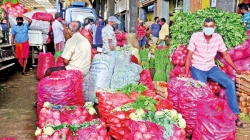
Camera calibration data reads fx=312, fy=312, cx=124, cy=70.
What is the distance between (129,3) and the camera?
852 inches

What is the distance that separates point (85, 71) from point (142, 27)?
366 inches

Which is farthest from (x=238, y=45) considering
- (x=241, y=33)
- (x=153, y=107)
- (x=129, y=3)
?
(x=129, y=3)

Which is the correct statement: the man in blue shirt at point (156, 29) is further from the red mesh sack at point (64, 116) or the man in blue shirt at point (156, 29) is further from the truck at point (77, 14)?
the red mesh sack at point (64, 116)

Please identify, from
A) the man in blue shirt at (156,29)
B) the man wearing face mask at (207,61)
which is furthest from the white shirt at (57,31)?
the man wearing face mask at (207,61)

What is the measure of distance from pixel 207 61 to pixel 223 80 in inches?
15.9

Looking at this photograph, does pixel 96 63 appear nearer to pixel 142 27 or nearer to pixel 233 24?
pixel 233 24

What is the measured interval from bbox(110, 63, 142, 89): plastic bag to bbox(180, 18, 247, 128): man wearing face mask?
1.26m

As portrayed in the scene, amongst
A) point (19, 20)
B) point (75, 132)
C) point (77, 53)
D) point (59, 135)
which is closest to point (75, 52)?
point (77, 53)

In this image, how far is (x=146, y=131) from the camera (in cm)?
347

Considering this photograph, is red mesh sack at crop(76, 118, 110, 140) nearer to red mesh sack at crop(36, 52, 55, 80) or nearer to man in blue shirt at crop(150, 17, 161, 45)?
red mesh sack at crop(36, 52, 55, 80)

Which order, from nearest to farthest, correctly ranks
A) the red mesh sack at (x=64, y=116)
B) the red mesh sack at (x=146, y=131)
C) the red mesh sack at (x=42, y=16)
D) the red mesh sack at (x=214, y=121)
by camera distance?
1. the red mesh sack at (x=146, y=131)
2. the red mesh sack at (x=214, y=121)
3. the red mesh sack at (x=64, y=116)
4. the red mesh sack at (x=42, y=16)

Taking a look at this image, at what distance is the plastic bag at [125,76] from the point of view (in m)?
6.11

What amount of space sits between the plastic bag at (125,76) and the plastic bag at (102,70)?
0.12 m

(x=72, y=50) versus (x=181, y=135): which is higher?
(x=72, y=50)
